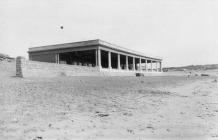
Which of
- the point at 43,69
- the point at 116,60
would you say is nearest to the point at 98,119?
the point at 43,69

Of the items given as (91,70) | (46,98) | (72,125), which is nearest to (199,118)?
(72,125)

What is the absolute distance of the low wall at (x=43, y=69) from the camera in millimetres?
17109

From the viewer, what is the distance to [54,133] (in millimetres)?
4953

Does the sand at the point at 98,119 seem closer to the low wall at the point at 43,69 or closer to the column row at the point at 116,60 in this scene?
the low wall at the point at 43,69

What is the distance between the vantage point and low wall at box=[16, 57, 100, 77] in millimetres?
17109

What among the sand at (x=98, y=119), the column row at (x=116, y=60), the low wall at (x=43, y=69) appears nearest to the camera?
the sand at (x=98, y=119)

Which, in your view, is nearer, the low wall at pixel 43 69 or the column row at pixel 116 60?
the low wall at pixel 43 69

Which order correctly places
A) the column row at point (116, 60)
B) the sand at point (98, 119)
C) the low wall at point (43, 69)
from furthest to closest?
1. the column row at point (116, 60)
2. the low wall at point (43, 69)
3. the sand at point (98, 119)

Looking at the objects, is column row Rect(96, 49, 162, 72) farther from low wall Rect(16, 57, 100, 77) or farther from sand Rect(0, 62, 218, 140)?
sand Rect(0, 62, 218, 140)

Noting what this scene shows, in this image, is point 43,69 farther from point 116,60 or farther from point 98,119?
point 116,60

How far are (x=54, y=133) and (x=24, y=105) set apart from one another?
285 centimetres

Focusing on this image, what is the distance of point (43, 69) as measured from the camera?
1950cm

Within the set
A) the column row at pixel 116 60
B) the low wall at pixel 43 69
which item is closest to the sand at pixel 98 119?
the low wall at pixel 43 69

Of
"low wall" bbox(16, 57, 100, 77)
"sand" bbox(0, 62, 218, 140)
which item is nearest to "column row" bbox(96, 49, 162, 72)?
"low wall" bbox(16, 57, 100, 77)
